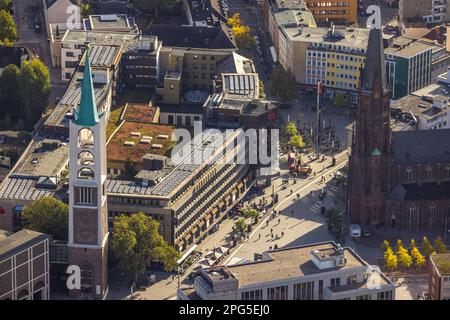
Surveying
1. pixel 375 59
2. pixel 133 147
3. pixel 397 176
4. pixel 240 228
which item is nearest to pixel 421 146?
pixel 397 176

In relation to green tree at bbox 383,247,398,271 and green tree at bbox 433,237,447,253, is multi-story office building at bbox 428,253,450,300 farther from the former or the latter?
green tree at bbox 433,237,447,253

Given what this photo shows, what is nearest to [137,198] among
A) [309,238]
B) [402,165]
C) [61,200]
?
[61,200]

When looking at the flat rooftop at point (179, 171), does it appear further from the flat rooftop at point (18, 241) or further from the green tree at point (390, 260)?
the green tree at point (390, 260)

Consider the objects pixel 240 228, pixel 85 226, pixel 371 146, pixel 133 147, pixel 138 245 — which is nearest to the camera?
pixel 85 226

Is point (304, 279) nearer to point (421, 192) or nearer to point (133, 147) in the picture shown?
point (421, 192)

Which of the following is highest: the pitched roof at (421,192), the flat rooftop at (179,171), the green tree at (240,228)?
the flat rooftop at (179,171)

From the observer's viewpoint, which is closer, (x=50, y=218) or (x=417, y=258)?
(x=50, y=218)

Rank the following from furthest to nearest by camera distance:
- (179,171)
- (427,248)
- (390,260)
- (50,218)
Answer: (179,171) < (427,248) < (390,260) < (50,218)

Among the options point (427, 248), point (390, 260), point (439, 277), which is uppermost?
point (439, 277)

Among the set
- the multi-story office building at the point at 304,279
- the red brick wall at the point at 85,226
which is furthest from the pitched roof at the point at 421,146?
the red brick wall at the point at 85,226
